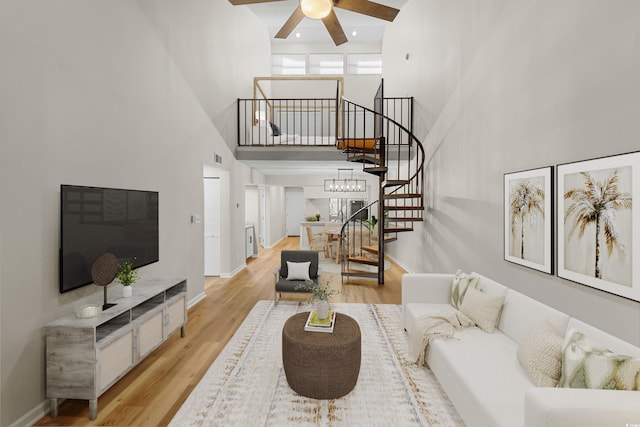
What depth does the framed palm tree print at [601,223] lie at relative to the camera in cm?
186

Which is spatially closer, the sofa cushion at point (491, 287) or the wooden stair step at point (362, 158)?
the sofa cushion at point (491, 287)

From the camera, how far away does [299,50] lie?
10125mm

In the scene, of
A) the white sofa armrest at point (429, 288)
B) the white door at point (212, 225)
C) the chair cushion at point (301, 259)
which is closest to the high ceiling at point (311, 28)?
the white door at point (212, 225)

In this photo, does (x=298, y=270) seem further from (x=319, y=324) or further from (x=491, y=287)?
(x=491, y=287)

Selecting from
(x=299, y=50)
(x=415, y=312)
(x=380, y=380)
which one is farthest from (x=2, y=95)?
(x=299, y=50)

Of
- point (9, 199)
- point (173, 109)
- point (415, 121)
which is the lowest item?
point (9, 199)

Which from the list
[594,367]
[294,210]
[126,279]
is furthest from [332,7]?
[294,210]

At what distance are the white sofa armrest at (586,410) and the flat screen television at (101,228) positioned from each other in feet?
10.0

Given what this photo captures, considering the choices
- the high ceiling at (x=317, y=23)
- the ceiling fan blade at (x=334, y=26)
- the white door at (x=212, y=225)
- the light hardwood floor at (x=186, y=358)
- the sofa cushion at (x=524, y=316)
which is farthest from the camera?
the high ceiling at (x=317, y=23)

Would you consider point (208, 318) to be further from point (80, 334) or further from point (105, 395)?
point (80, 334)

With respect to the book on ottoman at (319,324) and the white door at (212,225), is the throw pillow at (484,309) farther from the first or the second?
the white door at (212,225)

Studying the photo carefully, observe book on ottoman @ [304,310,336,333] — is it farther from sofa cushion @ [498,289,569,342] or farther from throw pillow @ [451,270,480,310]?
sofa cushion @ [498,289,569,342]

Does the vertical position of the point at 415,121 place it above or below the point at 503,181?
above

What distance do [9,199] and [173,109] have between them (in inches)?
94.6
